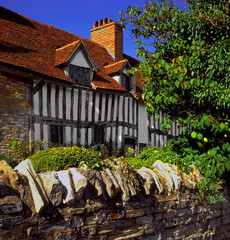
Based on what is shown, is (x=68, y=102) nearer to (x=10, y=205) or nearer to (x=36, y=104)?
(x=36, y=104)

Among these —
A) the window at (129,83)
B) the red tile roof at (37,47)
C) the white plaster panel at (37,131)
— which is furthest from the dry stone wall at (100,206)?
the window at (129,83)

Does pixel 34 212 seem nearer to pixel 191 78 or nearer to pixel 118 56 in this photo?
pixel 191 78

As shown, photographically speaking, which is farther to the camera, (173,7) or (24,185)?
(173,7)

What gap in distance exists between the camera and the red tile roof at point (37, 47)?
10805mm

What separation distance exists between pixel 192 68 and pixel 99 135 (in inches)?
304

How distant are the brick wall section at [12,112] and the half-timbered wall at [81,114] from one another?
327 millimetres

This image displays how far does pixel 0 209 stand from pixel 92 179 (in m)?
1.12

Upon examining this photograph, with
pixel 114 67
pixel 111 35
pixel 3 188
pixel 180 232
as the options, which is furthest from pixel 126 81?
pixel 3 188

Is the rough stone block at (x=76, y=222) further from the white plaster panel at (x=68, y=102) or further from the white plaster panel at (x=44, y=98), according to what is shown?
the white plaster panel at (x=68, y=102)

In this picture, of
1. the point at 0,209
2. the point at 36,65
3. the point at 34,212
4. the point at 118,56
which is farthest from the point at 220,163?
the point at 118,56

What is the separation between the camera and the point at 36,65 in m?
11.0

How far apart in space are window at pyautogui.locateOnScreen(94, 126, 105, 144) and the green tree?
6.44m

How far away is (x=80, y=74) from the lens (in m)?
12.5

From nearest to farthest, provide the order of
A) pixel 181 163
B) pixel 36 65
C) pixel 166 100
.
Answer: pixel 181 163 < pixel 166 100 < pixel 36 65
